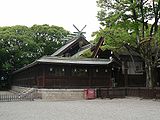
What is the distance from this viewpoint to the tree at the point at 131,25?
29.2 meters

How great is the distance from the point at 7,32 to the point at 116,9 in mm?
31276

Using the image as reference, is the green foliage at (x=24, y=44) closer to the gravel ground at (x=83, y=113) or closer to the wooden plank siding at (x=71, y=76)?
the wooden plank siding at (x=71, y=76)

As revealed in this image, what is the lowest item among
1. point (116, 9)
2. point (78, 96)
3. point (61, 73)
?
point (78, 96)

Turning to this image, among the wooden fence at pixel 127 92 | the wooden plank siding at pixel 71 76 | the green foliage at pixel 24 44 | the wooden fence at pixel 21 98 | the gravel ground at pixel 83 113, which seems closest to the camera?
the gravel ground at pixel 83 113

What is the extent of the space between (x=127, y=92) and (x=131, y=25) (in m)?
7.74

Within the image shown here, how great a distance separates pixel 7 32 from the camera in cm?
5541

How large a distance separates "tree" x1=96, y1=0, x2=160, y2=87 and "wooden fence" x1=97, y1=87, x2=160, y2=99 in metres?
1.62

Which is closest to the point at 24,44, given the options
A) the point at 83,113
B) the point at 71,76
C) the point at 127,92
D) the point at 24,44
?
the point at 24,44

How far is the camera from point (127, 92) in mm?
32250

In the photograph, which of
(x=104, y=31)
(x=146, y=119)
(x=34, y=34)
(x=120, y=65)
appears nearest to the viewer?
(x=146, y=119)

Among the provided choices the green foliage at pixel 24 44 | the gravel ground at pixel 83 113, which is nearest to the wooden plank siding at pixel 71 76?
the gravel ground at pixel 83 113

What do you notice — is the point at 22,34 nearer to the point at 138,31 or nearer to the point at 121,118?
the point at 138,31

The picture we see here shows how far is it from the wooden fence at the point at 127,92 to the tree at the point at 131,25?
162 centimetres

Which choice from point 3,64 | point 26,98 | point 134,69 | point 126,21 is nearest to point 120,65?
point 134,69
